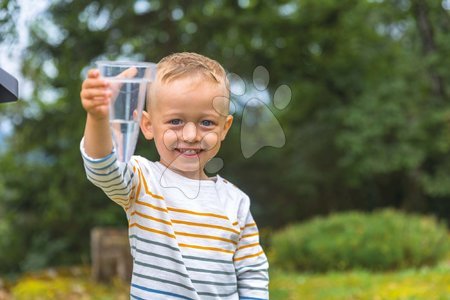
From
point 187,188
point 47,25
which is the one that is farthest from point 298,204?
point 187,188

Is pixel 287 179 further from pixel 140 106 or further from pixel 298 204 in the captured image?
pixel 140 106

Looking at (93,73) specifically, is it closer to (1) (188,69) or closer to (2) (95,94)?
(2) (95,94)

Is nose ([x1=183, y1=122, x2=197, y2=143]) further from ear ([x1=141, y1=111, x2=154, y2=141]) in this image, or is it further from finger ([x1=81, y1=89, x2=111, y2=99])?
finger ([x1=81, y1=89, x2=111, y2=99])

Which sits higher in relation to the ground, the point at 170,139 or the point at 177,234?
the point at 170,139

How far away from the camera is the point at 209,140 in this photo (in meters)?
1.92

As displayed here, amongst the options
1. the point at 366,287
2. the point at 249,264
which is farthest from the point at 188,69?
the point at 366,287

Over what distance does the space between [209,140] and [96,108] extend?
43cm

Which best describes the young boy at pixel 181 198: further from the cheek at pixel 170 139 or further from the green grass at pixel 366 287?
the green grass at pixel 366 287

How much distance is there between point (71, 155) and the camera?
10.0 m

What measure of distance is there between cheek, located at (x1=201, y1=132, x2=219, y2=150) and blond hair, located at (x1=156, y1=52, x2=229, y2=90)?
6.1 inches

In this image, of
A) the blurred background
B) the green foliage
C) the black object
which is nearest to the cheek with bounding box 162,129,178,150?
the black object

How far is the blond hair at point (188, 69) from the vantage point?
1.91 metres

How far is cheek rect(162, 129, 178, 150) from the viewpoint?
188cm

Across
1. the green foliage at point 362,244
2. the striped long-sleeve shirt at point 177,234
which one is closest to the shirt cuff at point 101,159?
the striped long-sleeve shirt at point 177,234
